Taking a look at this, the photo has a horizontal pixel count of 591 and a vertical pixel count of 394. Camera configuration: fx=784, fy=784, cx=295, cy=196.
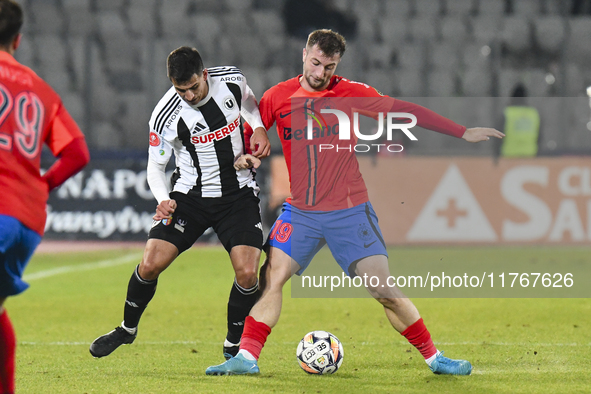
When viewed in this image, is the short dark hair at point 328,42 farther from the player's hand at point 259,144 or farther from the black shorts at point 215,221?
the black shorts at point 215,221

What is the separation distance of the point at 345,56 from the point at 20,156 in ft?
35.4

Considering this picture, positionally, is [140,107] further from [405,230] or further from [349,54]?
[405,230]

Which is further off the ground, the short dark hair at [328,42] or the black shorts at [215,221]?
the short dark hair at [328,42]

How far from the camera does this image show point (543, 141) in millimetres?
12773

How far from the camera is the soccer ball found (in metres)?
4.70

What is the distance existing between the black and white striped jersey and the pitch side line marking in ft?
17.9

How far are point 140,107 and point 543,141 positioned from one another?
7.11 m

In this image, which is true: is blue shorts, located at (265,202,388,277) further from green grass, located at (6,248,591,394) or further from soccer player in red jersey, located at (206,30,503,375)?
green grass, located at (6,248,591,394)

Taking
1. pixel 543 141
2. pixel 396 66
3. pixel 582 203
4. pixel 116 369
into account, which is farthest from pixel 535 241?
pixel 116 369

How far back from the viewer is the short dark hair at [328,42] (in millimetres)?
4504

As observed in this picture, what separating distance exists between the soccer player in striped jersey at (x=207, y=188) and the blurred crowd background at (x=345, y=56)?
8.47 meters

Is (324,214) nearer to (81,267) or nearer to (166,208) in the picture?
(166,208)

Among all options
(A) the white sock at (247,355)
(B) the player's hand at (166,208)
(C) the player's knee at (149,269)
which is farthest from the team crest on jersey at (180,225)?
(A) the white sock at (247,355)

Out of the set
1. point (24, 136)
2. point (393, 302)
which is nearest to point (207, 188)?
→ point (393, 302)
